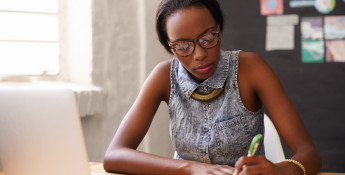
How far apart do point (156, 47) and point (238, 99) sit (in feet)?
4.88

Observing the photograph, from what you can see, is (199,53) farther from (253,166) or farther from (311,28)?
(311,28)

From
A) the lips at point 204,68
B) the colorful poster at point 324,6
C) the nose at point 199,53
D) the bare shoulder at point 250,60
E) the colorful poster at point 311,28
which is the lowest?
the lips at point 204,68

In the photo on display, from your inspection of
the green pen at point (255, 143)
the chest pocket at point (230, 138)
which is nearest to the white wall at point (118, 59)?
the chest pocket at point (230, 138)

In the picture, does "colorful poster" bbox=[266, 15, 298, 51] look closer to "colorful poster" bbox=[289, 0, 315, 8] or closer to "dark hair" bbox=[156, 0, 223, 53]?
"colorful poster" bbox=[289, 0, 315, 8]

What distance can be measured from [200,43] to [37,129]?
712 millimetres

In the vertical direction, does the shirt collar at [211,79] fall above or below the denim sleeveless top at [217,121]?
above

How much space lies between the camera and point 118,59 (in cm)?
276

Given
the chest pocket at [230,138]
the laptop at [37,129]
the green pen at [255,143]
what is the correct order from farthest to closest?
the chest pocket at [230,138], the green pen at [255,143], the laptop at [37,129]

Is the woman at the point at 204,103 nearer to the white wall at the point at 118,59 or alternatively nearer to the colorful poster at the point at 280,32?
the white wall at the point at 118,59

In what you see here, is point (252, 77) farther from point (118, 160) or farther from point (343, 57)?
point (343, 57)

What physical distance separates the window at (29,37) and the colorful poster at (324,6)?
167 centimetres

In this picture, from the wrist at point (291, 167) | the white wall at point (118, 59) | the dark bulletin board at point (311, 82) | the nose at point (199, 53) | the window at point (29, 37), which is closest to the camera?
the wrist at point (291, 167)

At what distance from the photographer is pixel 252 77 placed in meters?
1.58

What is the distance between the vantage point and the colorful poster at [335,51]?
285 cm
